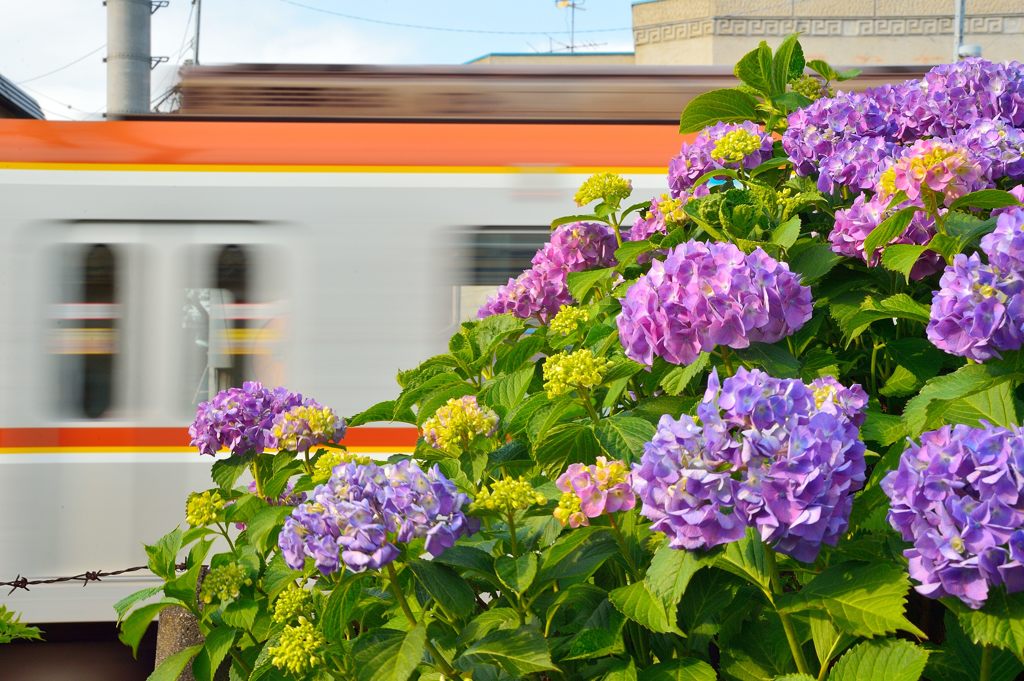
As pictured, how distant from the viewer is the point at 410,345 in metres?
5.90

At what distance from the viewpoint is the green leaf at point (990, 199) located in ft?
5.53

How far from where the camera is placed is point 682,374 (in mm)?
1736

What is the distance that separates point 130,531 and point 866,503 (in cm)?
510

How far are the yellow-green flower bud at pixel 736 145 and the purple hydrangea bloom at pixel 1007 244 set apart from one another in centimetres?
69

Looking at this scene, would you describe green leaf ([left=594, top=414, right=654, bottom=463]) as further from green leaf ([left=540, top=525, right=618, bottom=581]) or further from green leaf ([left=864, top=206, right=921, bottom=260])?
green leaf ([left=864, top=206, right=921, bottom=260])

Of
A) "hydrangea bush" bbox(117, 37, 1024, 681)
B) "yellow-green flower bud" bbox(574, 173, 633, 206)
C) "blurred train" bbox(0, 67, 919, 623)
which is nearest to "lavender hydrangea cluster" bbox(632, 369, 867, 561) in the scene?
"hydrangea bush" bbox(117, 37, 1024, 681)

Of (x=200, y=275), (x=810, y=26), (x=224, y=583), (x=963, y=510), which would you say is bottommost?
(x=224, y=583)

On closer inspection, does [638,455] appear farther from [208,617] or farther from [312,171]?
[312,171]

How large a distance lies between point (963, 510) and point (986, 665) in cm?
32

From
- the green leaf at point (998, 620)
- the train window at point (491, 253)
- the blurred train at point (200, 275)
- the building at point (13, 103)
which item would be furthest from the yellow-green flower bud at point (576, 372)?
the building at point (13, 103)

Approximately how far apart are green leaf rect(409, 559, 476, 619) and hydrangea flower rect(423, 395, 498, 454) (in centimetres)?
28

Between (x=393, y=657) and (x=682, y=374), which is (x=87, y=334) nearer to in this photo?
(x=393, y=657)

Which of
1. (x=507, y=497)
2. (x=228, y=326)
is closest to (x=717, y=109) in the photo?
(x=507, y=497)

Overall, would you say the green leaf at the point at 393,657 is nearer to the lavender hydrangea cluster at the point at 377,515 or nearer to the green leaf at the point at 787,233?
the lavender hydrangea cluster at the point at 377,515
